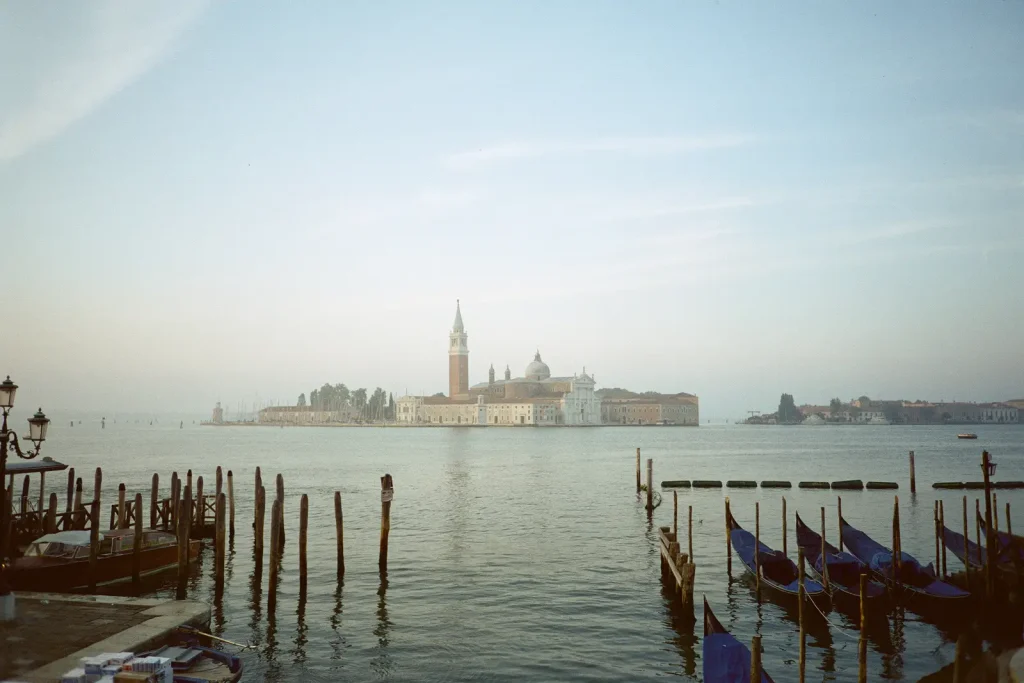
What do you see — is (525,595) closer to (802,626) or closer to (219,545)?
(219,545)

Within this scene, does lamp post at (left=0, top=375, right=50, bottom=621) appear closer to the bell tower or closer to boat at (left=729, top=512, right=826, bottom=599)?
boat at (left=729, top=512, right=826, bottom=599)

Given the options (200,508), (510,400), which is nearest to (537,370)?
(510,400)

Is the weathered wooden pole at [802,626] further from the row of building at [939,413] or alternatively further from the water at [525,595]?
the row of building at [939,413]

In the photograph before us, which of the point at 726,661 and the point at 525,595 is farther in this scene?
the point at 525,595

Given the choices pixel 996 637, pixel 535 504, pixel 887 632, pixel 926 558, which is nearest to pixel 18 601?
pixel 887 632

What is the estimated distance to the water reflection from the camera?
33.7 feet

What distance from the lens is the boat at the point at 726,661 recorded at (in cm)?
798

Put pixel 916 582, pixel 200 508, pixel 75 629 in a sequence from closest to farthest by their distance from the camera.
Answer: pixel 75 629
pixel 916 582
pixel 200 508

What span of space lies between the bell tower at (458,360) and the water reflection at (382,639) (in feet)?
411

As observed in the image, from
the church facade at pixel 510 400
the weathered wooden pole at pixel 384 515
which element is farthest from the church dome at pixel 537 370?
the weathered wooden pole at pixel 384 515

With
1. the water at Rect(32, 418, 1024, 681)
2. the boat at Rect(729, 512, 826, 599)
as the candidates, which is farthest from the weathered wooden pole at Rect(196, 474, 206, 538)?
the boat at Rect(729, 512, 826, 599)

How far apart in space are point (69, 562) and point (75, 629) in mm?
5032

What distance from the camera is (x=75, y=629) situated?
A: 8547 millimetres

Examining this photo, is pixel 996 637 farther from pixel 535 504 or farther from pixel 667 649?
pixel 535 504
